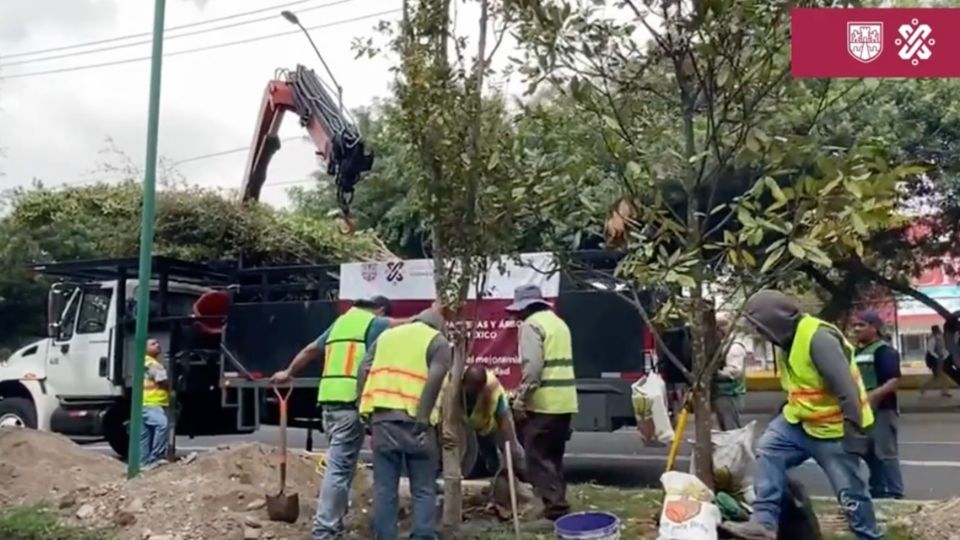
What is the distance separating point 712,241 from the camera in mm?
7617

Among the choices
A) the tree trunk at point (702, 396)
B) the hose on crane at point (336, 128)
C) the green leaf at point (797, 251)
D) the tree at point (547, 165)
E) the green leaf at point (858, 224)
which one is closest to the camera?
the green leaf at point (858, 224)

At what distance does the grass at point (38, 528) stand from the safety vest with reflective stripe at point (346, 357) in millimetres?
1950

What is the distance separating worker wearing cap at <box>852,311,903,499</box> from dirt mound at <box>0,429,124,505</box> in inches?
253

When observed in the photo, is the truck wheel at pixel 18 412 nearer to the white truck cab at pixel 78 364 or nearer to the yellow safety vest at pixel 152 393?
the white truck cab at pixel 78 364

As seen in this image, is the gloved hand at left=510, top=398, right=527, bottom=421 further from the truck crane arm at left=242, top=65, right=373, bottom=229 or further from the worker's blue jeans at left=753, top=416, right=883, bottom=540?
the truck crane arm at left=242, top=65, right=373, bottom=229

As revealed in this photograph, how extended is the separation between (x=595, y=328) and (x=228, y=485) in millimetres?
3802

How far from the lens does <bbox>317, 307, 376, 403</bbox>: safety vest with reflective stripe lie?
8.10 metres

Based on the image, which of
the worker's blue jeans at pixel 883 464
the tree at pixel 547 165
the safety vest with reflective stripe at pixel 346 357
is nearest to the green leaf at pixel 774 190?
the tree at pixel 547 165

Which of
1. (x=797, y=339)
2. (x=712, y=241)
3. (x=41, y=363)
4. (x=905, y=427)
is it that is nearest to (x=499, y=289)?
(x=712, y=241)

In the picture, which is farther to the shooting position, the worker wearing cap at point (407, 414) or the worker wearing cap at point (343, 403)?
the worker wearing cap at point (343, 403)

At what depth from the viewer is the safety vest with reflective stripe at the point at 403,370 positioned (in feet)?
24.3

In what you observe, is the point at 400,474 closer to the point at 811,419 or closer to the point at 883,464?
the point at 811,419

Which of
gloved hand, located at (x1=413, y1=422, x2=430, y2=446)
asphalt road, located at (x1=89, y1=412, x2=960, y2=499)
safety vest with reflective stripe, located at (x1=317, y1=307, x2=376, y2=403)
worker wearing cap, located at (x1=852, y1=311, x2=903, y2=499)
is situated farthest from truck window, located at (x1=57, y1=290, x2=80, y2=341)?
worker wearing cap, located at (x1=852, y1=311, x2=903, y2=499)

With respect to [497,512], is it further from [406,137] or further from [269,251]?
[269,251]
